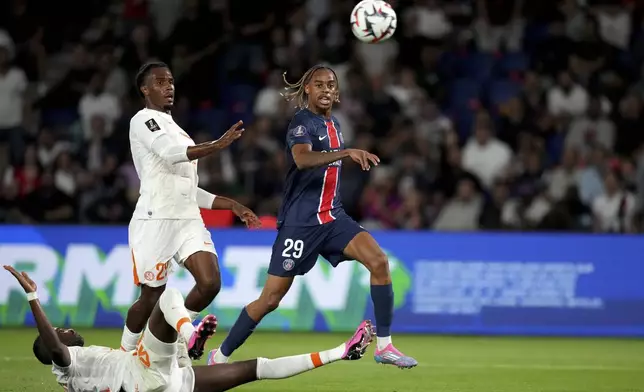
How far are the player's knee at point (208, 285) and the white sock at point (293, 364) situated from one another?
0.93m

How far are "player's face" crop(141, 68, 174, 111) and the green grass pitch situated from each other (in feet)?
7.93

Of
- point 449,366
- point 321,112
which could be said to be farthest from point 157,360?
point 449,366

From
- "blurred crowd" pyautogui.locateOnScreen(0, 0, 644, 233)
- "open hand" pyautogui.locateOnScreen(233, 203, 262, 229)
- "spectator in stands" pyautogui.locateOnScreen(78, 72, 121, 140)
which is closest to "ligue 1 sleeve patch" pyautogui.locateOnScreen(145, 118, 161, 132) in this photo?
"open hand" pyautogui.locateOnScreen(233, 203, 262, 229)

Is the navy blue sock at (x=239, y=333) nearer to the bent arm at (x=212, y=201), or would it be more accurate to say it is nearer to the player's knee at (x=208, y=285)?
the player's knee at (x=208, y=285)

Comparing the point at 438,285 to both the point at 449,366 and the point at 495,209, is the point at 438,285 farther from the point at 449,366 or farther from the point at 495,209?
the point at 449,366

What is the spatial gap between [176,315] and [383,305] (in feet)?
7.00

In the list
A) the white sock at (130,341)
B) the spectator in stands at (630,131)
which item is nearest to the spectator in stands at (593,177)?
the spectator in stands at (630,131)

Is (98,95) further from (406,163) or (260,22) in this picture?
(406,163)

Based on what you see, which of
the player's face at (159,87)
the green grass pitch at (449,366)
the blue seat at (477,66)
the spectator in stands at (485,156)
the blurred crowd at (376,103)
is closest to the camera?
the player's face at (159,87)

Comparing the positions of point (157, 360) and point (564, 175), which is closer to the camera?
point (157, 360)

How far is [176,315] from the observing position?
313 inches

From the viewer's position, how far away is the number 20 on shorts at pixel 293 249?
955cm

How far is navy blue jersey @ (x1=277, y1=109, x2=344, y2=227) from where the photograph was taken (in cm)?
962

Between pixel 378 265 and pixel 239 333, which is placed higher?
pixel 378 265
